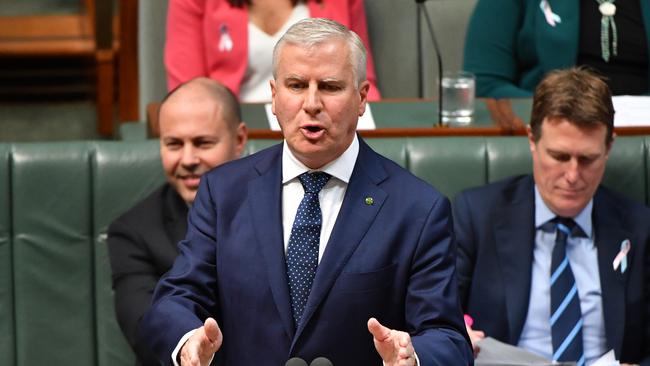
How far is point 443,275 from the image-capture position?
6.31 ft

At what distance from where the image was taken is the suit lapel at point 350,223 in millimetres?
1913

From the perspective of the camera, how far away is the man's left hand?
5.70 ft

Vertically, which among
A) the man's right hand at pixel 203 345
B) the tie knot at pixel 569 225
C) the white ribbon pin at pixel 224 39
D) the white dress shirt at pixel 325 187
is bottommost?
the tie knot at pixel 569 225

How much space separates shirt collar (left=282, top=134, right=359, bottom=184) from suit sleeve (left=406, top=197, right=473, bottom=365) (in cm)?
15

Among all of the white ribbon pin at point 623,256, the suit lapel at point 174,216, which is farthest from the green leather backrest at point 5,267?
the white ribbon pin at point 623,256

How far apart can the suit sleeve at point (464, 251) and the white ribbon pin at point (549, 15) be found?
100 centimetres

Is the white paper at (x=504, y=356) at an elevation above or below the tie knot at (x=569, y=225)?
below

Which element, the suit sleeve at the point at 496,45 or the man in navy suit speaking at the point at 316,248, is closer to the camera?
the man in navy suit speaking at the point at 316,248

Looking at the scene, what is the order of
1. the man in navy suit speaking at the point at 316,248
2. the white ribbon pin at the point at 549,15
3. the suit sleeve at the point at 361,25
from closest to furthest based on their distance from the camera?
the man in navy suit speaking at the point at 316,248 < the white ribbon pin at the point at 549,15 < the suit sleeve at the point at 361,25

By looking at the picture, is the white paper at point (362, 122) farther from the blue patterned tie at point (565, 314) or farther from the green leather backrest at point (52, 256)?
the blue patterned tie at point (565, 314)

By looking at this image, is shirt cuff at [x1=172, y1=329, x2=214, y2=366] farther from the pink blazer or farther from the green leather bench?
the pink blazer

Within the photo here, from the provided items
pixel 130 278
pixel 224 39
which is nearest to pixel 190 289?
pixel 130 278

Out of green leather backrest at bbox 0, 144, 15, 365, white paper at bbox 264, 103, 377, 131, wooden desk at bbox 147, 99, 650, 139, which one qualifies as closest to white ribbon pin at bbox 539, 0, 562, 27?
wooden desk at bbox 147, 99, 650, 139

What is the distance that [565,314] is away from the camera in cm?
259
